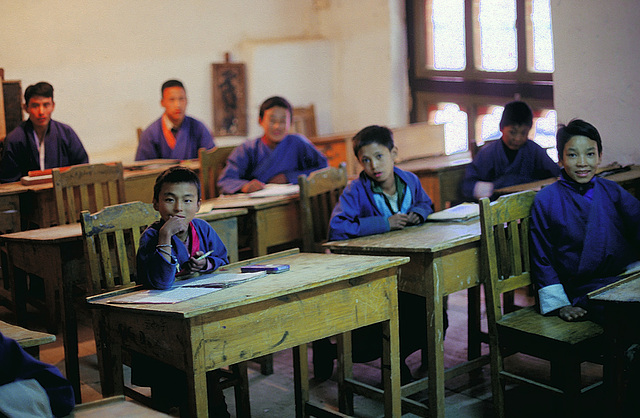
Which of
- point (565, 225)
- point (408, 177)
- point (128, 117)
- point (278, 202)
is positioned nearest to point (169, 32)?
point (128, 117)

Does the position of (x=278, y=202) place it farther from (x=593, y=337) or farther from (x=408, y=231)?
(x=593, y=337)

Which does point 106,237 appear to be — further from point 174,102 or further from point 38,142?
point 174,102

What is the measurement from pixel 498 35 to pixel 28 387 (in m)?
5.41

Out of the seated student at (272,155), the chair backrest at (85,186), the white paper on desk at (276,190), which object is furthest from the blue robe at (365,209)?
the chair backrest at (85,186)

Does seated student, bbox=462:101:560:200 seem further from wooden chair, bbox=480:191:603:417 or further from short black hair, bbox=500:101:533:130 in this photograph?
wooden chair, bbox=480:191:603:417

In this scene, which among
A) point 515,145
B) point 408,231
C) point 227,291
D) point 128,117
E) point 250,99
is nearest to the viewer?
point 227,291

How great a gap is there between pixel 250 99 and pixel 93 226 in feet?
15.4

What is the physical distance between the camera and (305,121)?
25.6 feet

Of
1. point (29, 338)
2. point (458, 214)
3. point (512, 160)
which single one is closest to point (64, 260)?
point (29, 338)

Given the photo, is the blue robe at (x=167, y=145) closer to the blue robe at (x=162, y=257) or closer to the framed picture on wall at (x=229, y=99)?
the framed picture on wall at (x=229, y=99)

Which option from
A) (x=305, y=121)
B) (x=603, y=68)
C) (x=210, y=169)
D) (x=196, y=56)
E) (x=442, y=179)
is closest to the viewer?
(x=603, y=68)

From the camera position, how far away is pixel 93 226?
3020mm

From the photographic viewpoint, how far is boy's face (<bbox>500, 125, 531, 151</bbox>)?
474 centimetres

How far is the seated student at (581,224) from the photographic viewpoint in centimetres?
316
